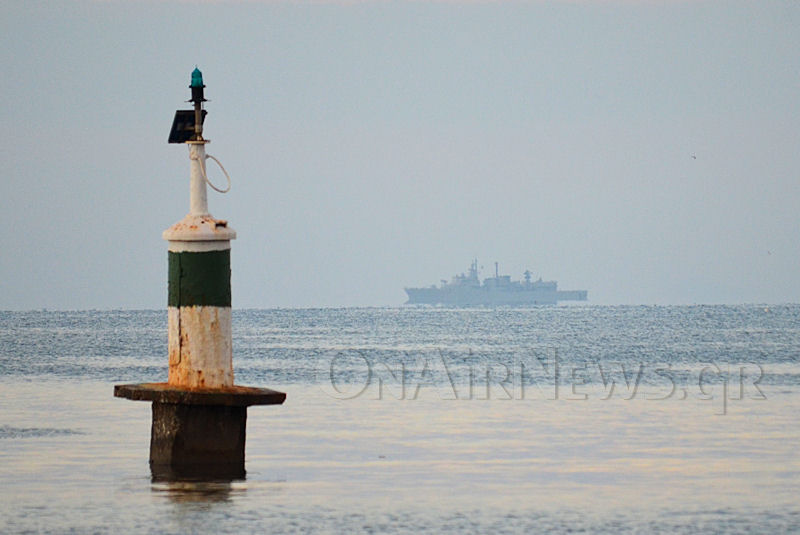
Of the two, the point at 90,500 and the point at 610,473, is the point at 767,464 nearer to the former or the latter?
the point at 610,473

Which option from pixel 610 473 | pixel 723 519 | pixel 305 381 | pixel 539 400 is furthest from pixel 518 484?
pixel 305 381

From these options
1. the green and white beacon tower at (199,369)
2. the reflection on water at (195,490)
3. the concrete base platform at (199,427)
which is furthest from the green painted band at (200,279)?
the reflection on water at (195,490)

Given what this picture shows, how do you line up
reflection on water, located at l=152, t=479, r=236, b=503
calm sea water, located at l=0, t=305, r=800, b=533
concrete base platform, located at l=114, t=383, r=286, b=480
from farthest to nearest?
concrete base platform, located at l=114, t=383, r=286, b=480 < reflection on water, located at l=152, t=479, r=236, b=503 < calm sea water, located at l=0, t=305, r=800, b=533

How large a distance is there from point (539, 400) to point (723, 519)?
42.0ft

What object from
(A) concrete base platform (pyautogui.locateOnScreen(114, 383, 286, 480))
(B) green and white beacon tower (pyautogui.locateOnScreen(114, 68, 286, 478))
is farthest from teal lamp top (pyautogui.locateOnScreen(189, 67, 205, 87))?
(A) concrete base platform (pyautogui.locateOnScreen(114, 383, 286, 480))

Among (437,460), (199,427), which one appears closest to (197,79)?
(199,427)

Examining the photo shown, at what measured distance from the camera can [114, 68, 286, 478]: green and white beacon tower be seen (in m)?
13.3

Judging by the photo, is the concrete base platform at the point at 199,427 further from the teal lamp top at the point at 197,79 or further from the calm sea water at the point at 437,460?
the teal lamp top at the point at 197,79

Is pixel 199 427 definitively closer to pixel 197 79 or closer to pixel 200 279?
pixel 200 279

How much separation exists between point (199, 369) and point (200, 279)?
0.78 metres

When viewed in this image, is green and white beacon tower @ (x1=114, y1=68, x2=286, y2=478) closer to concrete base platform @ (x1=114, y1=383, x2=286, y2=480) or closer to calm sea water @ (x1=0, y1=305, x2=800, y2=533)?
concrete base platform @ (x1=114, y1=383, x2=286, y2=480)

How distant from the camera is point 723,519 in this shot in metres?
12.2

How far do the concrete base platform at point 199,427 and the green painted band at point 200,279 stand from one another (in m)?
0.77

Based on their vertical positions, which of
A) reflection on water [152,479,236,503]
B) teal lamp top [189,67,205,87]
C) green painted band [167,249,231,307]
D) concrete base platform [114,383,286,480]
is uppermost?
teal lamp top [189,67,205,87]
